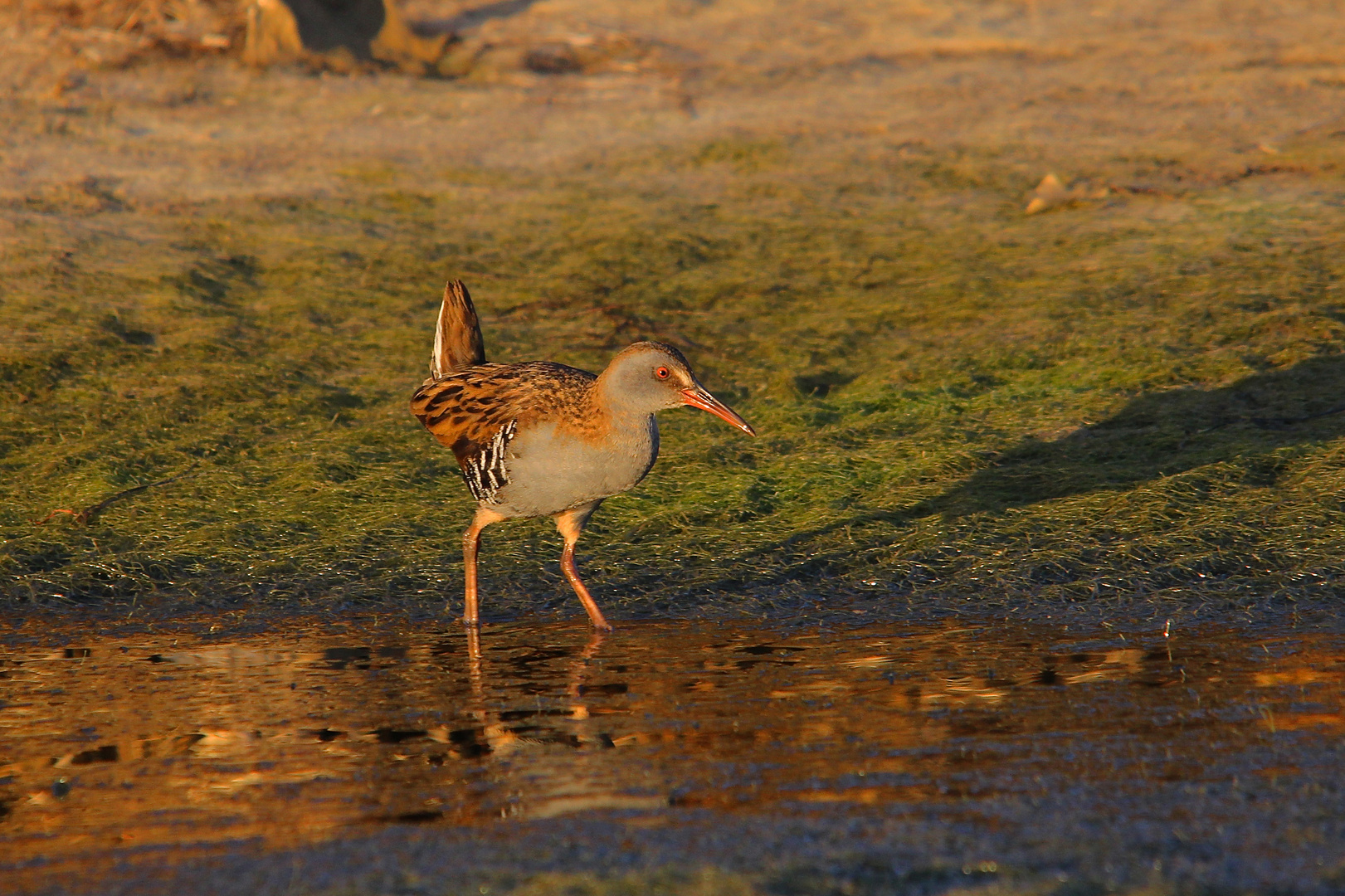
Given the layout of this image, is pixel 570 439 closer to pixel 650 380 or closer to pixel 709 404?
pixel 650 380

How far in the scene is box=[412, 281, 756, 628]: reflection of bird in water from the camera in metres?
6.68

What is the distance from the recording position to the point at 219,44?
1592 cm

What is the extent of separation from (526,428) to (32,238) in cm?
614

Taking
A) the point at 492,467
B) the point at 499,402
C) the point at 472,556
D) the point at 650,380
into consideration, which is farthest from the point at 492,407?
the point at 650,380

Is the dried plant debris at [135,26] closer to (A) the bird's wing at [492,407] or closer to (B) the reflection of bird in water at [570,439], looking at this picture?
(A) the bird's wing at [492,407]

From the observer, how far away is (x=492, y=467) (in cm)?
687

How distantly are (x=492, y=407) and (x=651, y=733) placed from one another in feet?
9.04

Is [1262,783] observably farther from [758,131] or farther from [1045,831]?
[758,131]

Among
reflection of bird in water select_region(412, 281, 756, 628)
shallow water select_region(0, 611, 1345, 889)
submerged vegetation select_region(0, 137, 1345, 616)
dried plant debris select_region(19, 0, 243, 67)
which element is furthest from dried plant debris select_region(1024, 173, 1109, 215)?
dried plant debris select_region(19, 0, 243, 67)

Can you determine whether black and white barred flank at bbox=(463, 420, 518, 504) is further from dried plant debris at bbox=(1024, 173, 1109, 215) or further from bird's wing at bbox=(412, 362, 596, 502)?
dried plant debris at bbox=(1024, 173, 1109, 215)

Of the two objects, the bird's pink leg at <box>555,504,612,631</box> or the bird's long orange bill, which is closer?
the bird's pink leg at <box>555,504,612,631</box>

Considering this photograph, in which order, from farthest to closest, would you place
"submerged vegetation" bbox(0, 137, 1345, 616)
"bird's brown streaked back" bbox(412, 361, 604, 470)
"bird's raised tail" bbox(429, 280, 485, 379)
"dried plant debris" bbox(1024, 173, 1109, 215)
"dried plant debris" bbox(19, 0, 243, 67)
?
"dried plant debris" bbox(19, 0, 243, 67), "dried plant debris" bbox(1024, 173, 1109, 215), "bird's raised tail" bbox(429, 280, 485, 379), "submerged vegetation" bbox(0, 137, 1345, 616), "bird's brown streaked back" bbox(412, 361, 604, 470)

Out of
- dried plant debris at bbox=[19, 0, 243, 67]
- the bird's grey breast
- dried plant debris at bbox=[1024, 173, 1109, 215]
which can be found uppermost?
dried plant debris at bbox=[19, 0, 243, 67]

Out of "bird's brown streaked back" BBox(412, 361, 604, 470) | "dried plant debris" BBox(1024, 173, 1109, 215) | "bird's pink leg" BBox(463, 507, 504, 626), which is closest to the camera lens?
"bird's pink leg" BBox(463, 507, 504, 626)
